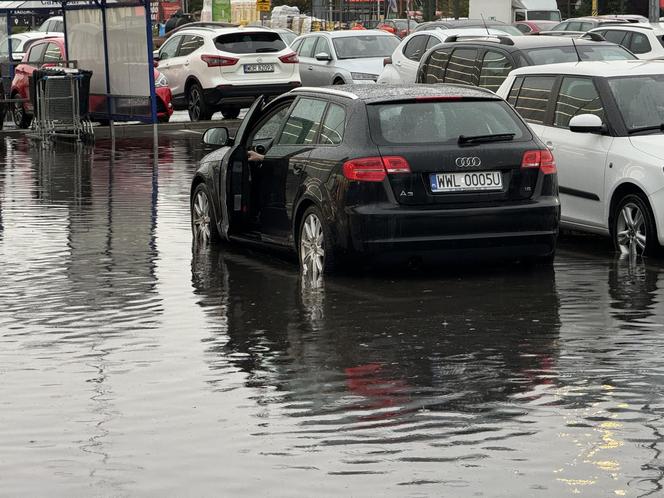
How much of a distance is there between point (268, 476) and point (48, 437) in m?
1.20

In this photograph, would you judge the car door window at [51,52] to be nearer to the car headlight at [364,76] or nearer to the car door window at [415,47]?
the car headlight at [364,76]

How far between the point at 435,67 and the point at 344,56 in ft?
48.2

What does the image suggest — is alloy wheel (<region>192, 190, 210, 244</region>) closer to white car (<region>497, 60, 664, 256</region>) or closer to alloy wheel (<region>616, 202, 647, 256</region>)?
white car (<region>497, 60, 664, 256</region>)

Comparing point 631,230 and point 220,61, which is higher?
point 220,61

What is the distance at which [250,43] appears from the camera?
32.2 m

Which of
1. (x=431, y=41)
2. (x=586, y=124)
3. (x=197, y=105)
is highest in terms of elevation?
(x=586, y=124)

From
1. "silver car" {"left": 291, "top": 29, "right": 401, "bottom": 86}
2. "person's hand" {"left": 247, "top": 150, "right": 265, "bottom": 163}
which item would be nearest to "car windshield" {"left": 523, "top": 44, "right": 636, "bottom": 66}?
"person's hand" {"left": 247, "top": 150, "right": 265, "bottom": 163}

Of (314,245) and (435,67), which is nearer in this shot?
(314,245)

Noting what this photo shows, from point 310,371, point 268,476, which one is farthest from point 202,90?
point 268,476

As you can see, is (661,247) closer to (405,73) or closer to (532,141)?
(532,141)

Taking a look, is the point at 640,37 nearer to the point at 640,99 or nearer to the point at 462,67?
the point at 462,67

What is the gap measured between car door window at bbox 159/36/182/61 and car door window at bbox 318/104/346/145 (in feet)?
73.8

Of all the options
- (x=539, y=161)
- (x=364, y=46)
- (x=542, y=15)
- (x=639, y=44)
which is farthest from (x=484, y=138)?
(x=542, y=15)

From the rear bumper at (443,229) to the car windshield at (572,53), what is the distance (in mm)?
6810
